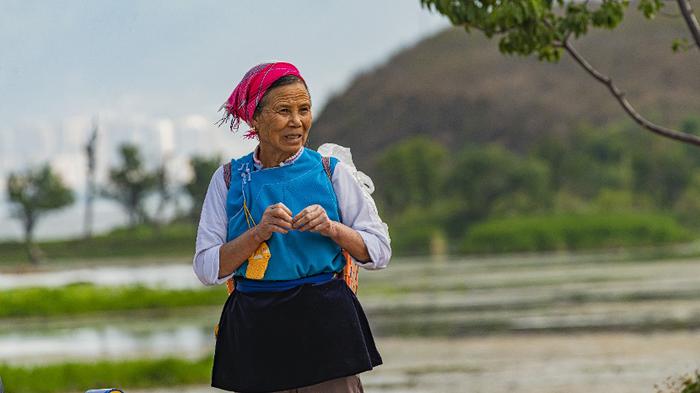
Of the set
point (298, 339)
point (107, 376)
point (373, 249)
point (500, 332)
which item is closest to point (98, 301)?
point (500, 332)

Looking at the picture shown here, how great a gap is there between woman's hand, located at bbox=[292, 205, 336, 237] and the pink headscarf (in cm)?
37

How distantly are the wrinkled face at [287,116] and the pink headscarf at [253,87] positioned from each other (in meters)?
0.03

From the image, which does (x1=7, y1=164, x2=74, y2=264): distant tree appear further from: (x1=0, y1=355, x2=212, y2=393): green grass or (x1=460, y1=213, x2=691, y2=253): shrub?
(x1=0, y1=355, x2=212, y2=393): green grass

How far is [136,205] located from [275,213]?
6827 cm

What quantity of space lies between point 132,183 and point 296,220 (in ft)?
225

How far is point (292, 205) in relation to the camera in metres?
4.01

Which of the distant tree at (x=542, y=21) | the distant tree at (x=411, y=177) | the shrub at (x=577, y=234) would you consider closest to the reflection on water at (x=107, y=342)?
the distant tree at (x=542, y=21)

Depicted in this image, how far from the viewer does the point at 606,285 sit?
24.5 m

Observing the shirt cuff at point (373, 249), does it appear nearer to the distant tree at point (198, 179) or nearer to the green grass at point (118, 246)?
the green grass at point (118, 246)

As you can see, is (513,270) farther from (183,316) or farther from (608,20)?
(608,20)

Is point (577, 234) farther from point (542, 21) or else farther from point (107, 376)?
point (542, 21)

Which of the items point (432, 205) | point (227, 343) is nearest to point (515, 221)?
point (432, 205)

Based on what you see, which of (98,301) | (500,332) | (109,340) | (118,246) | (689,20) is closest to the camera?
(689,20)

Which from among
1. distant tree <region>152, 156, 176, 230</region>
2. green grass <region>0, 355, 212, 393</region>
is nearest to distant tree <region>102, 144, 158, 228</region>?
distant tree <region>152, 156, 176, 230</region>
